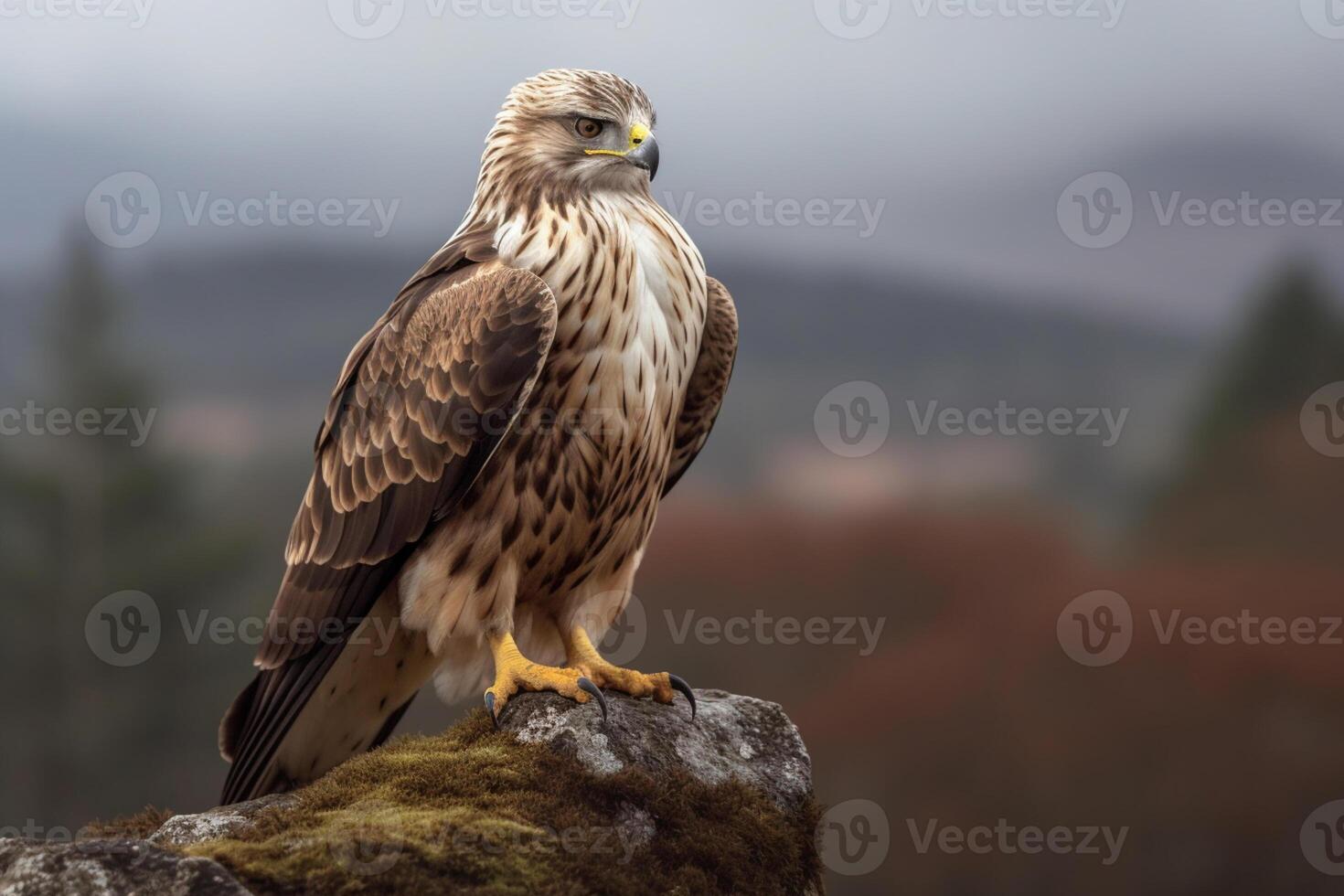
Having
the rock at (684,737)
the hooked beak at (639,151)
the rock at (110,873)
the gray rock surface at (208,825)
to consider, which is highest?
the hooked beak at (639,151)

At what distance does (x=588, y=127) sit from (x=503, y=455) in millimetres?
1117

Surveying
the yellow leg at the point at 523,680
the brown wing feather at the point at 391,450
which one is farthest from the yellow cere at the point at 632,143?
the yellow leg at the point at 523,680

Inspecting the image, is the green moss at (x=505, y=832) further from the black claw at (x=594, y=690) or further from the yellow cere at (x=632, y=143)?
the yellow cere at (x=632, y=143)

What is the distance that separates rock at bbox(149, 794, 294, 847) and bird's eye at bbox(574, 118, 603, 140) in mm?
2266

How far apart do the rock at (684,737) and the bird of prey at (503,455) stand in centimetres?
7

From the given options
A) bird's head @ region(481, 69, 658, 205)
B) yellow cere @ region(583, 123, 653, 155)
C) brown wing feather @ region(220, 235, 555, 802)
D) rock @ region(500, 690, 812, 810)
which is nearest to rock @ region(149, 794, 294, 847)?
brown wing feather @ region(220, 235, 555, 802)

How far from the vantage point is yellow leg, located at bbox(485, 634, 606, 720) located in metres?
3.66

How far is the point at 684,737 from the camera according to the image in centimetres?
375

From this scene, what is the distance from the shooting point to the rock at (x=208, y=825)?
3.41m

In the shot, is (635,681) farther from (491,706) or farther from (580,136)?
(580,136)

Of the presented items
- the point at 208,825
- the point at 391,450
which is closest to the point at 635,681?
the point at 391,450

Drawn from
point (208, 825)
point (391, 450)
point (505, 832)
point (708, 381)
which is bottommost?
point (208, 825)

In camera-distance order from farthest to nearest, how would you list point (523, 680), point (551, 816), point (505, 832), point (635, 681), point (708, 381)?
1. point (708, 381)
2. point (635, 681)
3. point (523, 680)
4. point (551, 816)
5. point (505, 832)

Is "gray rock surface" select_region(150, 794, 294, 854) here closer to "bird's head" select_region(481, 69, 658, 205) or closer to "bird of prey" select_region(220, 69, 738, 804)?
"bird of prey" select_region(220, 69, 738, 804)
